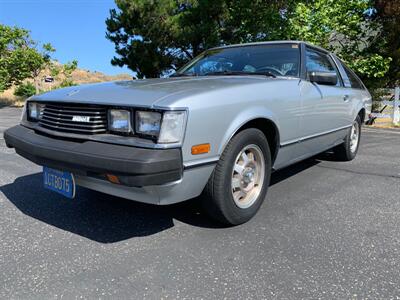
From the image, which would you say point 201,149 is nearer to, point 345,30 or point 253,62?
point 253,62

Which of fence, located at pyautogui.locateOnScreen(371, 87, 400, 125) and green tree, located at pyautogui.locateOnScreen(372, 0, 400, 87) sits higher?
green tree, located at pyautogui.locateOnScreen(372, 0, 400, 87)

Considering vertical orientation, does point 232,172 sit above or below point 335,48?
below

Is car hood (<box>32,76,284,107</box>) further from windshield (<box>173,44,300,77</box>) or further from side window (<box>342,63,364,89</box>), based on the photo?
side window (<box>342,63,364,89</box>)

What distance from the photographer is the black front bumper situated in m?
2.06

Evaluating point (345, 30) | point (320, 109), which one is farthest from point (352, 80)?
point (345, 30)

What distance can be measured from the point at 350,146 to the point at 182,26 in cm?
987

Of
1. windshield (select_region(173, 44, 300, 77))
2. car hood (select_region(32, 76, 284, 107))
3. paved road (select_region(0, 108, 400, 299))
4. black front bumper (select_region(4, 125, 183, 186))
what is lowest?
paved road (select_region(0, 108, 400, 299))

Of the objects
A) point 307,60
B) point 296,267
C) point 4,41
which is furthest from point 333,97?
point 4,41

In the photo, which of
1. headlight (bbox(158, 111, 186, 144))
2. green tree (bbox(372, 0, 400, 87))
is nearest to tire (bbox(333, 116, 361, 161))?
headlight (bbox(158, 111, 186, 144))

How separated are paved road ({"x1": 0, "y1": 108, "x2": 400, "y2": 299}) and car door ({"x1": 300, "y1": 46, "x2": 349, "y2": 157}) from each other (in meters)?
0.55

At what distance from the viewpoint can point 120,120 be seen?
7.59 feet

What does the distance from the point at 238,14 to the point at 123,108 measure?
36.6 feet

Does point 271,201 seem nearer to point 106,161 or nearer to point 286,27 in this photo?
point 106,161

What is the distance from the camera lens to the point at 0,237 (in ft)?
8.46
